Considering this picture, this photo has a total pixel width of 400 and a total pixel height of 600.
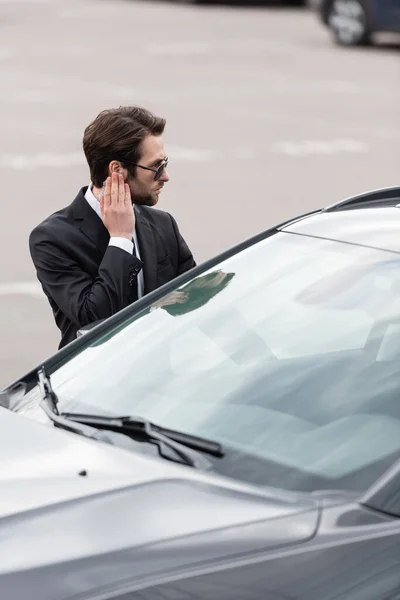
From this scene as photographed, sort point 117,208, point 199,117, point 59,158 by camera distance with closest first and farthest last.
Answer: point 117,208
point 59,158
point 199,117

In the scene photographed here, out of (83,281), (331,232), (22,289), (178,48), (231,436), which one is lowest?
(22,289)

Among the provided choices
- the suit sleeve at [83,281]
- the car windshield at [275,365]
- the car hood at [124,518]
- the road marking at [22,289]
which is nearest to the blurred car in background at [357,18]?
the road marking at [22,289]

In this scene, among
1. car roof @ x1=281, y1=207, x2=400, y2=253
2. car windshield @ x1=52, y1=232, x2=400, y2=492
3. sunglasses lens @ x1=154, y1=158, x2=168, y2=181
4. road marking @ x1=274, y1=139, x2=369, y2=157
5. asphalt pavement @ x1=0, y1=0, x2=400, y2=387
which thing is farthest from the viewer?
road marking @ x1=274, y1=139, x2=369, y2=157

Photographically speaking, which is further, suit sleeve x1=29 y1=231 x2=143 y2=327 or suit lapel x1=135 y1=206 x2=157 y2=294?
suit lapel x1=135 y1=206 x2=157 y2=294

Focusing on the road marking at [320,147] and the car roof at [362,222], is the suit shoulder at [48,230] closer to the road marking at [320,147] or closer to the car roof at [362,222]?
the car roof at [362,222]

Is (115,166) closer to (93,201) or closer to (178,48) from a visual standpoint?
(93,201)

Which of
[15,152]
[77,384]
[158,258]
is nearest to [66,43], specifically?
[15,152]

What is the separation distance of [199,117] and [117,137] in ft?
32.1

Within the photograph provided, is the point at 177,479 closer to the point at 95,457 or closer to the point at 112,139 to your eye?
the point at 95,457

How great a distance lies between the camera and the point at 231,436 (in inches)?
126

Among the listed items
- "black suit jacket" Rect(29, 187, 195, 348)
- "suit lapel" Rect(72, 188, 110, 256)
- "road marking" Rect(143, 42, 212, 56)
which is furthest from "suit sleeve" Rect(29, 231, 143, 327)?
"road marking" Rect(143, 42, 212, 56)

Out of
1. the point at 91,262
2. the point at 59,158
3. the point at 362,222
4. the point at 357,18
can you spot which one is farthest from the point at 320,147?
the point at 362,222

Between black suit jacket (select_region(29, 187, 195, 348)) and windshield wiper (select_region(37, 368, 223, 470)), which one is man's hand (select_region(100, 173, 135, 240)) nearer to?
black suit jacket (select_region(29, 187, 195, 348))

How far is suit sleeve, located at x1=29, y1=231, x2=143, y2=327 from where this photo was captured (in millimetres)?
4559
